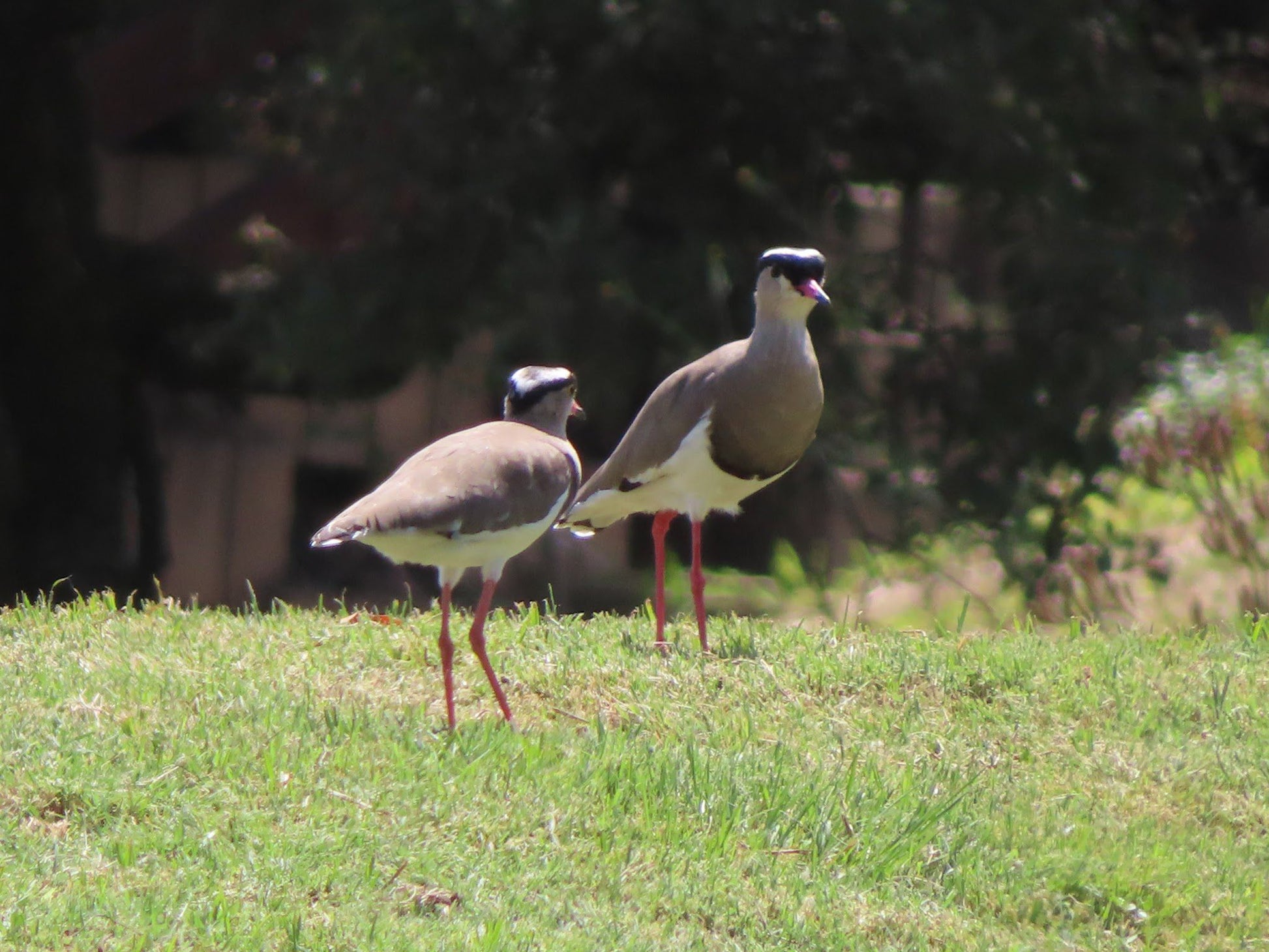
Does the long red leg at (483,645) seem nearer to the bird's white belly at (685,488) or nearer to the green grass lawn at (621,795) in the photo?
the green grass lawn at (621,795)

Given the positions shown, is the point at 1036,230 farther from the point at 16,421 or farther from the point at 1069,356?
the point at 16,421

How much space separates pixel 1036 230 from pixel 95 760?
7339 mm

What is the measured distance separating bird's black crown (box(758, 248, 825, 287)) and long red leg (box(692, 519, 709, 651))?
1.11 metres

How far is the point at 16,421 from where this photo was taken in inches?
460

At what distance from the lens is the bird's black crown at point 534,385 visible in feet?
23.7

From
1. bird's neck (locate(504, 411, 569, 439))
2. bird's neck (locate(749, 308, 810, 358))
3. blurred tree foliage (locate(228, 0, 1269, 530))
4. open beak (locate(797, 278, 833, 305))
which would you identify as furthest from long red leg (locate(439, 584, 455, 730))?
blurred tree foliage (locate(228, 0, 1269, 530))

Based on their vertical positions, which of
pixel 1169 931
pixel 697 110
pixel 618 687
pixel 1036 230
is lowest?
pixel 1169 931

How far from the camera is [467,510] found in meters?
6.07

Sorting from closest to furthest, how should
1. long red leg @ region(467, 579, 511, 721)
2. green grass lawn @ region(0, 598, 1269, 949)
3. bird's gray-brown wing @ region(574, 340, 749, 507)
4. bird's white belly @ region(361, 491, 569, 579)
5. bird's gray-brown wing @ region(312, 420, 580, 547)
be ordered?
1. green grass lawn @ region(0, 598, 1269, 949)
2. bird's gray-brown wing @ region(312, 420, 580, 547)
3. bird's white belly @ region(361, 491, 569, 579)
4. long red leg @ region(467, 579, 511, 721)
5. bird's gray-brown wing @ region(574, 340, 749, 507)

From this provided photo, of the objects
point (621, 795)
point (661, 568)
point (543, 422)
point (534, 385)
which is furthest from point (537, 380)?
point (621, 795)

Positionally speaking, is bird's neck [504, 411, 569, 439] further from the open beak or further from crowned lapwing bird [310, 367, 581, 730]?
the open beak

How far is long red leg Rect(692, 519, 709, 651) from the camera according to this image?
284 inches

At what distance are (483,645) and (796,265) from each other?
2.18 metres

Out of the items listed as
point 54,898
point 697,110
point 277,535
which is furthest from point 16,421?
point 54,898
